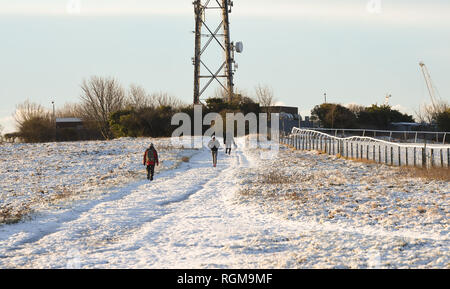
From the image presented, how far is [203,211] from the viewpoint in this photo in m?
14.4

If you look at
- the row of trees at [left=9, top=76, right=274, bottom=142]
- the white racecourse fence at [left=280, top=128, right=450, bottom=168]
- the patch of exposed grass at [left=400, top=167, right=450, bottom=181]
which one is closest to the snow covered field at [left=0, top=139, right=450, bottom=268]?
the patch of exposed grass at [left=400, top=167, right=450, bottom=181]

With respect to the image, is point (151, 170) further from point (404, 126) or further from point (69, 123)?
point (69, 123)

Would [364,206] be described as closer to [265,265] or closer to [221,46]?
[265,265]

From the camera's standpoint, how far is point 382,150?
34.7 m

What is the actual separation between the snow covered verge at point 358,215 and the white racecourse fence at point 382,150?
151 inches

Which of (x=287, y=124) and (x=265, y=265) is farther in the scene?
(x=287, y=124)

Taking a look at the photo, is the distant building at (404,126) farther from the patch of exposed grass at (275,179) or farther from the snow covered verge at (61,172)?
the patch of exposed grass at (275,179)

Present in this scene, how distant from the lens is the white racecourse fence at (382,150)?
90.0ft

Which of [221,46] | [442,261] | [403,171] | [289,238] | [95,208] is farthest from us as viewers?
[221,46]

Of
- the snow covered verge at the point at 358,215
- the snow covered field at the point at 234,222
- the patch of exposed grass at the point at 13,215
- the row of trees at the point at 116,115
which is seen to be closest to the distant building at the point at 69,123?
the row of trees at the point at 116,115

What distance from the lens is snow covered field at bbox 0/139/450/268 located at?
29.8 feet

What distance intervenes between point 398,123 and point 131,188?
6145 cm

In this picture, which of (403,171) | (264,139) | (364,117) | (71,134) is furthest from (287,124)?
(403,171)

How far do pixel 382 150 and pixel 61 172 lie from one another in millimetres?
19098
